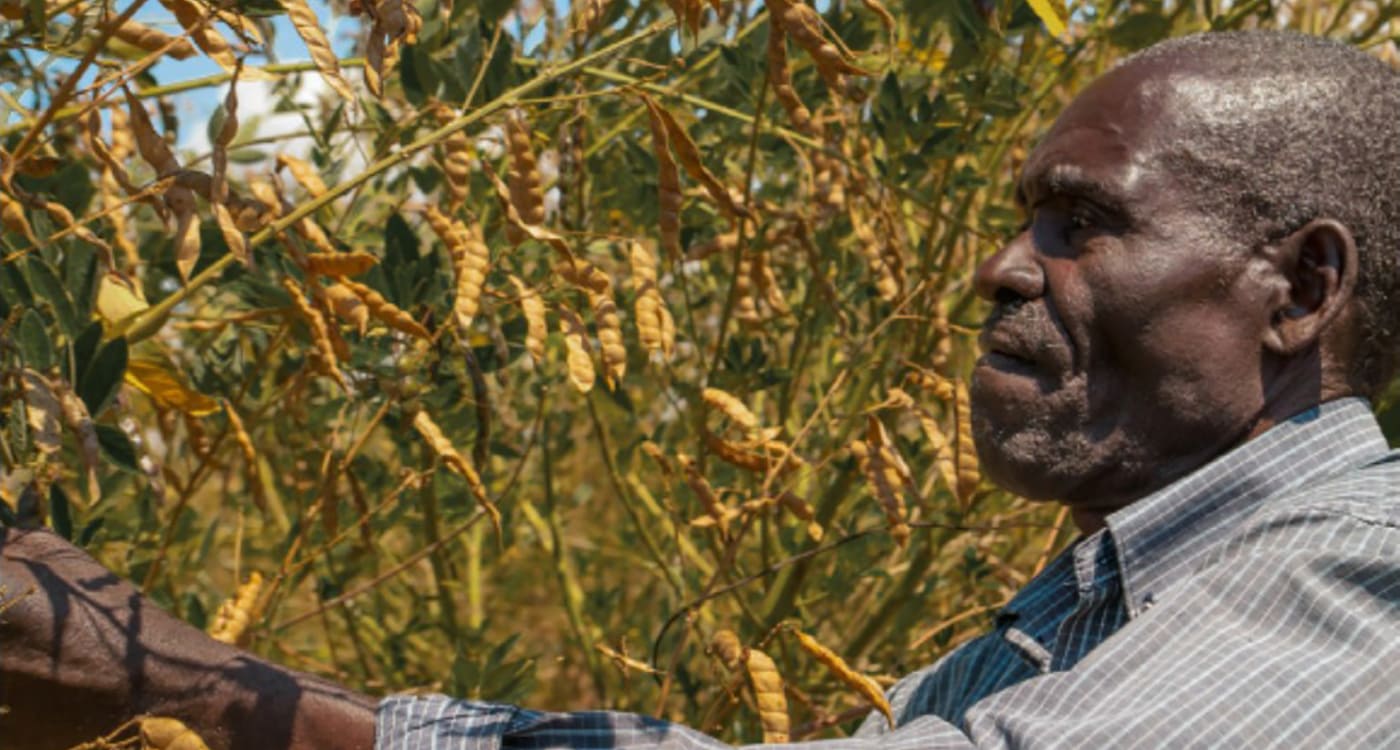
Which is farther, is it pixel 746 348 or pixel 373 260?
pixel 746 348

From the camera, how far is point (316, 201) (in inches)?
65.5

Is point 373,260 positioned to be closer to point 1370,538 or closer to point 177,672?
point 177,672

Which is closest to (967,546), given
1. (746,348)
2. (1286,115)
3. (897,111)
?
(746,348)

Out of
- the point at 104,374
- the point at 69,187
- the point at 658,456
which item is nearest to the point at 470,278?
the point at 104,374

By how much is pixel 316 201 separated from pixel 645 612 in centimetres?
188

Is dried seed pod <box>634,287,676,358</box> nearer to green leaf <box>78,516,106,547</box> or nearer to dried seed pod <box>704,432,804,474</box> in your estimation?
dried seed pod <box>704,432,804,474</box>

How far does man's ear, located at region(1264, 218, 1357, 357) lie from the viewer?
1.83 meters

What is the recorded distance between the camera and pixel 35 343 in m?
1.79

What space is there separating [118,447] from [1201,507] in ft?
2.71

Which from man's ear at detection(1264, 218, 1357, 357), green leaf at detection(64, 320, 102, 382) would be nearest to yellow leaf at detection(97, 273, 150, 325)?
green leaf at detection(64, 320, 102, 382)

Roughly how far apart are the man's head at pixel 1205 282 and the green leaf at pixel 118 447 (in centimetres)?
67

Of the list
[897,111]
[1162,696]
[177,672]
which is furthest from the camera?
[897,111]

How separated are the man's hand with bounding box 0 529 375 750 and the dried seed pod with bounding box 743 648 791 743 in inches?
10.9

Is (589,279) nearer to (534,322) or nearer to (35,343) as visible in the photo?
(534,322)
